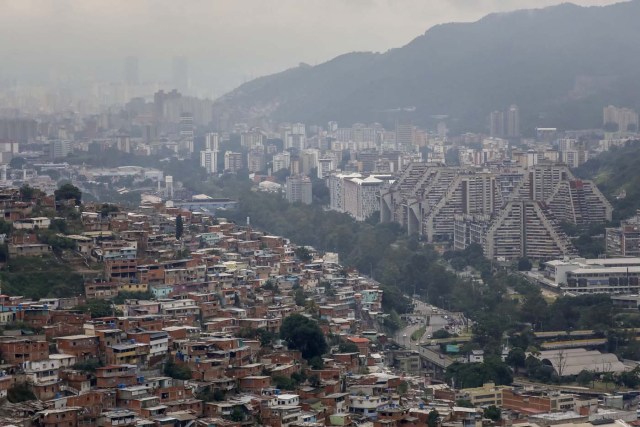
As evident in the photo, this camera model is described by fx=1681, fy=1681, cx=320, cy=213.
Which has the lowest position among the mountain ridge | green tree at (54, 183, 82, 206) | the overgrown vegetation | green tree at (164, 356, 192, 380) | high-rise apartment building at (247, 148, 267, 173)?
green tree at (164, 356, 192, 380)

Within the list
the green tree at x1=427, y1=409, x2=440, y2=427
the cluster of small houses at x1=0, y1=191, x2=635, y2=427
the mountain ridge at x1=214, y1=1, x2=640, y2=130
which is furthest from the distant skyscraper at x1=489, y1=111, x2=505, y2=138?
the green tree at x1=427, y1=409, x2=440, y2=427

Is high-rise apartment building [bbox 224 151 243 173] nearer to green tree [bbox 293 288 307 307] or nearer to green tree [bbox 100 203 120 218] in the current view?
green tree [bbox 100 203 120 218]

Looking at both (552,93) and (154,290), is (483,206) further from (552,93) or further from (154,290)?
(552,93)

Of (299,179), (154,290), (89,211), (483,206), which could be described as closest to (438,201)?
(483,206)

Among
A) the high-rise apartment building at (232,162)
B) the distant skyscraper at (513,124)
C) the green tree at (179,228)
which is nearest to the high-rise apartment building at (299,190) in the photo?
the high-rise apartment building at (232,162)

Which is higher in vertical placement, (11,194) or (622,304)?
(11,194)

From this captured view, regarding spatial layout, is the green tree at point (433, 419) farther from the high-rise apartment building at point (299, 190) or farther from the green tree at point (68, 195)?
the high-rise apartment building at point (299, 190)
